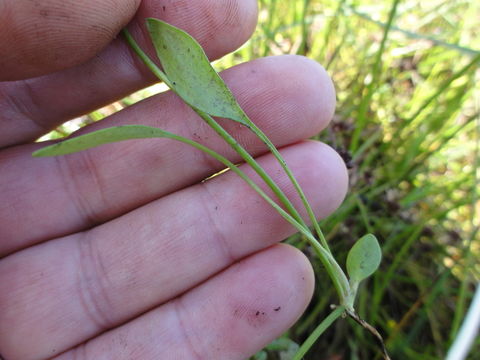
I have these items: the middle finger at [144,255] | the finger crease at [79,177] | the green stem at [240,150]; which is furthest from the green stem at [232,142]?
the finger crease at [79,177]

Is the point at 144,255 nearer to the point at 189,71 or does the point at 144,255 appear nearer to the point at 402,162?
the point at 189,71

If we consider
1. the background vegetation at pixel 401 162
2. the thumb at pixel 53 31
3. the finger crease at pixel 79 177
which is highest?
the thumb at pixel 53 31

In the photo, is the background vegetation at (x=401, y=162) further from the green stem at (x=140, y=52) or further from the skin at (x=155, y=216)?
the green stem at (x=140, y=52)

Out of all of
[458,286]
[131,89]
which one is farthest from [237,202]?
[458,286]

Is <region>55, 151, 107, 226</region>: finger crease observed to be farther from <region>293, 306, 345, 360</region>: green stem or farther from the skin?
<region>293, 306, 345, 360</region>: green stem

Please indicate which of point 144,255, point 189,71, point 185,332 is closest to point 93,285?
point 144,255

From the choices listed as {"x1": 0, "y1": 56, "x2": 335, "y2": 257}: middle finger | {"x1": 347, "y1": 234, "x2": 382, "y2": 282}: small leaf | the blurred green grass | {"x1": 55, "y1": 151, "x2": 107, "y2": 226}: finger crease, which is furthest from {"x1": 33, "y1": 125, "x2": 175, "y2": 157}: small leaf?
the blurred green grass
